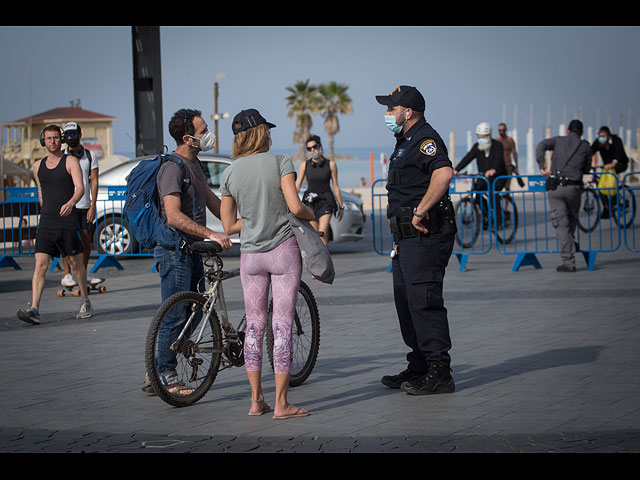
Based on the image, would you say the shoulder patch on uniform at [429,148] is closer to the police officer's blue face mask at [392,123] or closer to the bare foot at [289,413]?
the police officer's blue face mask at [392,123]

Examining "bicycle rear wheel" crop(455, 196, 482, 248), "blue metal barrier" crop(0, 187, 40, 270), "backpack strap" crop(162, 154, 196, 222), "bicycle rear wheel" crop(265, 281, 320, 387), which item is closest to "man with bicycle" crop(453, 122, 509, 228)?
"bicycle rear wheel" crop(455, 196, 482, 248)

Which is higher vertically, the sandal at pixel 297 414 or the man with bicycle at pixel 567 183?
the man with bicycle at pixel 567 183

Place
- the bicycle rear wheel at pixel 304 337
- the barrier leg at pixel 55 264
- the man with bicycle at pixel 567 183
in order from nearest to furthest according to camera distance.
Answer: the bicycle rear wheel at pixel 304 337
the man with bicycle at pixel 567 183
the barrier leg at pixel 55 264

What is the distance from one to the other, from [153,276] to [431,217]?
827 cm

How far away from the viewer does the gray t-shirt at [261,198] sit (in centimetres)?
615

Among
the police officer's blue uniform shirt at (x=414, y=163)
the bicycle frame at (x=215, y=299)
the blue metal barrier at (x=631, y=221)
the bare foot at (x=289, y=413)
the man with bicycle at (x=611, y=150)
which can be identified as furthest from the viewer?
the man with bicycle at (x=611, y=150)

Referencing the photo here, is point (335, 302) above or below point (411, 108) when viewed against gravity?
below

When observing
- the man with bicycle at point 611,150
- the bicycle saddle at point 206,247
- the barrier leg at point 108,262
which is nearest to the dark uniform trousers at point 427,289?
the bicycle saddle at point 206,247

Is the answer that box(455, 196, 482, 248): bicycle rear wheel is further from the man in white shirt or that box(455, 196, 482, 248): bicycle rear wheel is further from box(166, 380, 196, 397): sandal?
box(166, 380, 196, 397): sandal

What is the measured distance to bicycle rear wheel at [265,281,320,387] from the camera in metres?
7.12

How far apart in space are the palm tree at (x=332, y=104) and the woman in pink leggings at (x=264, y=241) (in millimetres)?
86652
